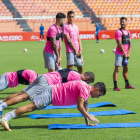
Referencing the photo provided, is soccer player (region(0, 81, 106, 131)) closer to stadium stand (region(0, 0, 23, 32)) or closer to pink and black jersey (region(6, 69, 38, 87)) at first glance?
pink and black jersey (region(6, 69, 38, 87))

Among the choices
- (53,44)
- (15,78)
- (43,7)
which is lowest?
(15,78)

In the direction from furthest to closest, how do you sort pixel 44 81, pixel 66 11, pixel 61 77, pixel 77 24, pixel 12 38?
pixel 66 11, pixel 77 24, pixel 12 38, pixel 61 77, pixel 44 81

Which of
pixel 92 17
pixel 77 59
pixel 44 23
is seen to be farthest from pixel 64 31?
pixel 92 17

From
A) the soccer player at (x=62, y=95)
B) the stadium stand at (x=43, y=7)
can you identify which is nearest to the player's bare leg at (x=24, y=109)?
the soccer player at (x=62, y=95)

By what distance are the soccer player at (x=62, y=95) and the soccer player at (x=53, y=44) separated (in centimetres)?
282

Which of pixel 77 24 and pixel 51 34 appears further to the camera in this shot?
pixel 77 24

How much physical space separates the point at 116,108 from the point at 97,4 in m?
36.1

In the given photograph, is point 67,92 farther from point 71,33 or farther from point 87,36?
point 87,36

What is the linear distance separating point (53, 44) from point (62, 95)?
290 cm

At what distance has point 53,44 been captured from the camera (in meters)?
7.82

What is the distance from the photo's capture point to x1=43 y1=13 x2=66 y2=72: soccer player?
7.81 meters

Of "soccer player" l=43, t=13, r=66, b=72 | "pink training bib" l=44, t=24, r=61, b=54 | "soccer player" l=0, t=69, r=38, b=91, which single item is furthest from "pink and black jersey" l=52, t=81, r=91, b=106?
"pink training bib" l=44, t=24, r=61, b=54

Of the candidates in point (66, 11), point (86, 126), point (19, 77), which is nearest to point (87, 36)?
point (66, 11)

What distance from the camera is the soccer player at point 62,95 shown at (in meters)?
4.99
